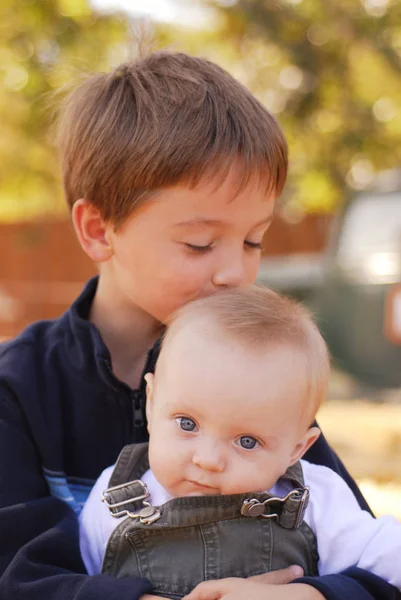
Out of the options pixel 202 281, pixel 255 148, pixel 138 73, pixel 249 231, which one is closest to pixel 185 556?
pixel 202 281

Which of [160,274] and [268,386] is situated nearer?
[268,386]

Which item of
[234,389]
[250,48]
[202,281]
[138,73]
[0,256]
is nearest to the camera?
[234,389]

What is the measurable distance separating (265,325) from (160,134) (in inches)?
22.0

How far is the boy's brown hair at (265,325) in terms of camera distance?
173cm

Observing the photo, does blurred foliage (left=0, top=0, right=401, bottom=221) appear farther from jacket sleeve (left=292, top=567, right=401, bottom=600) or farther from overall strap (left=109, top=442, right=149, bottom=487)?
jacket sleeve (left=292, top=567, right=401, bottom=600)

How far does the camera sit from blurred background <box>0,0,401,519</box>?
6.90m

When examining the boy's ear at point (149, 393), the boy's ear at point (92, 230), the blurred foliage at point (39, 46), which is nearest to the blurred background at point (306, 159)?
the blurred foliage at point (39, 46)

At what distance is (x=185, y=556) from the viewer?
1.75 metres

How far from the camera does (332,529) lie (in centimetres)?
179

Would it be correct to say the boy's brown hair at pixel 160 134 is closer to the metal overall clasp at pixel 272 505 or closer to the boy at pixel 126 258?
the boy at pixel 126 258

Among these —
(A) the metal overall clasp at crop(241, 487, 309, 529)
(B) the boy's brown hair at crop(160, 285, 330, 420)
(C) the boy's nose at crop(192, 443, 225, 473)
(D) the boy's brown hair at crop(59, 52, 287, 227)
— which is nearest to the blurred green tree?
(D) the boy's brown hair at crop(59, 52, 287, 227)

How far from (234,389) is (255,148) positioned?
0.65 m

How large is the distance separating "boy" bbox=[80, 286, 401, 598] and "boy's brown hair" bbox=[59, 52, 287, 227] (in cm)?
36

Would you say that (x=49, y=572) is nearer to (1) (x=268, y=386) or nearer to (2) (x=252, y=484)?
(2) (x=252, y=484)
